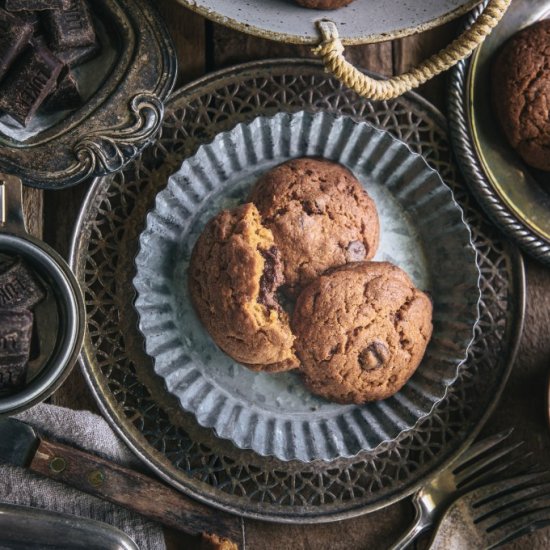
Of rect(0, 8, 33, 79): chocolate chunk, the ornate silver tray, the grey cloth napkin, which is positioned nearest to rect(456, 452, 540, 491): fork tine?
the ornate silver tray

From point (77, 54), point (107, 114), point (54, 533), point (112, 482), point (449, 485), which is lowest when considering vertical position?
point (54, 533)

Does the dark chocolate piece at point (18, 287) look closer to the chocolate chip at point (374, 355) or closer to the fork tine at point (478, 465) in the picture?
the chocolate chip at point (374, 355)

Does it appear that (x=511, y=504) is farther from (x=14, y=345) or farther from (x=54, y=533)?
(x=14, y=345)

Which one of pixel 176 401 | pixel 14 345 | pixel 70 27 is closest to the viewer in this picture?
pixel 14 345

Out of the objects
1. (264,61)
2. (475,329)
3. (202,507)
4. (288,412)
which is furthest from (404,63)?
(202,507)

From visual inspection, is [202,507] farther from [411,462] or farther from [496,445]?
[496,445]

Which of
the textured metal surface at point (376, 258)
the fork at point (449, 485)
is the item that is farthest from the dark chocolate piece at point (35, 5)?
the fork at point (449, 485)


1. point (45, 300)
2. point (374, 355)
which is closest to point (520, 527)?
point (374, 355)

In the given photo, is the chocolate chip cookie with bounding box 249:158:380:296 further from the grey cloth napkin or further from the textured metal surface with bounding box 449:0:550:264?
the grey cloth napkin
